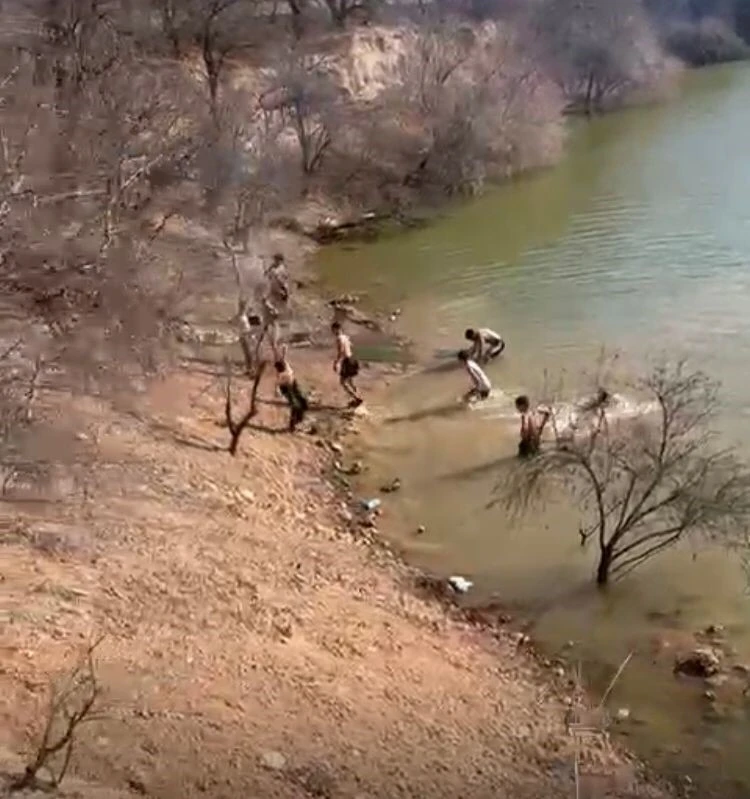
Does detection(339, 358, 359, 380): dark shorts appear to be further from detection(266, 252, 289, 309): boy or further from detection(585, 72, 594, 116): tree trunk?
detection(585, 72, 594, 116): tree trunk

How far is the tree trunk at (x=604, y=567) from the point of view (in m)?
15.1

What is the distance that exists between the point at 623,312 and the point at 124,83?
10.8m

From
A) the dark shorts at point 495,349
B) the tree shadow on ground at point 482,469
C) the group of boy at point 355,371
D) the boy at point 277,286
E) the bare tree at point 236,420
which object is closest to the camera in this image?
the bare tree at point 236,420

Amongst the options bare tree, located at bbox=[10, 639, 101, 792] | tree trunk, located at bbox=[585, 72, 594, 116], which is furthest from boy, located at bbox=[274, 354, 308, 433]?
tree trunk, located at bbox=[585, 72, 594, 116]

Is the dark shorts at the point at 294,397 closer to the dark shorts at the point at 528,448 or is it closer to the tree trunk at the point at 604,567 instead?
the dark shorts at the point at 528,448

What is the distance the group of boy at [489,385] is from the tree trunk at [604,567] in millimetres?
3065

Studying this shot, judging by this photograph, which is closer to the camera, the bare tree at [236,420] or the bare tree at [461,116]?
the bare tree at [236,420]

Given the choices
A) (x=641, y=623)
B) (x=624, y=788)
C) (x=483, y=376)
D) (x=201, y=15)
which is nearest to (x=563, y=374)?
(x=483, y=376)

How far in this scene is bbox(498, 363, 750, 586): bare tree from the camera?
15008 millimetres

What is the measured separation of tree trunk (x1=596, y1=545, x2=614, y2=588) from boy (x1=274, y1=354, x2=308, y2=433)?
224 inches

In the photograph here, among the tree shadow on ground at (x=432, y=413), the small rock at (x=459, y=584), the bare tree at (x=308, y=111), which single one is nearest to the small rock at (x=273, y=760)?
the small rock at (x=459, y=584)

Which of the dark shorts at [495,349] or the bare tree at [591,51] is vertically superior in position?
the bare tree at [591,51]

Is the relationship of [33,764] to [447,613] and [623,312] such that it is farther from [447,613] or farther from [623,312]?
[623,312]

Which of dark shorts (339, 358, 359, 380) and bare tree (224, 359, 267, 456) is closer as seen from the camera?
bare tree (224, 359, 267, 456)
